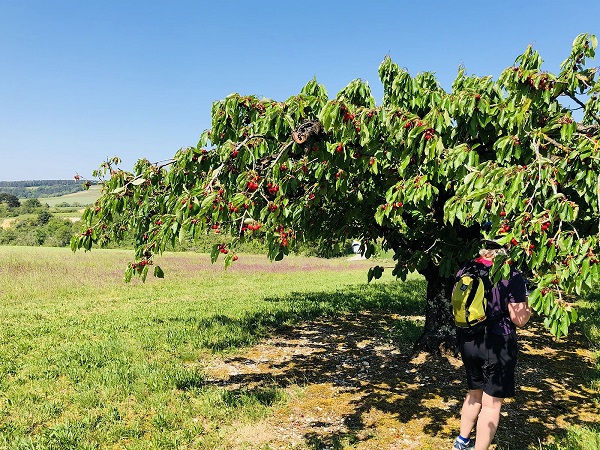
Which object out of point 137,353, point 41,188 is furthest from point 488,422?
point 41,188

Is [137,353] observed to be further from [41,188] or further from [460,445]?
[41,188]

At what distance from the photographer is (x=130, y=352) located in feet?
26.7

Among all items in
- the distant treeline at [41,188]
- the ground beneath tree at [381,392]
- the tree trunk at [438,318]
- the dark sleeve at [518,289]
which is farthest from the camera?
the distant treeline at [41,188]

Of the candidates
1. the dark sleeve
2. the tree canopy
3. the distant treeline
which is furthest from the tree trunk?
the distant treeline

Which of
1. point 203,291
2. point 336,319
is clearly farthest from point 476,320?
point 203,291

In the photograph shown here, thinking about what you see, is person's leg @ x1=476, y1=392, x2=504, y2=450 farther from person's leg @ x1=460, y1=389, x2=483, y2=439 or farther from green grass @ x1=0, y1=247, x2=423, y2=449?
green grass @ x1=0, y1=247, x2=423, y2=449

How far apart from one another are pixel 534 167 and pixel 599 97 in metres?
2.11

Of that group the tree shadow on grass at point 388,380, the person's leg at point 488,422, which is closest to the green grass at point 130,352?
the tree shadow on grass at point 388,380

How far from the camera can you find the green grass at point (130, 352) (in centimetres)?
509

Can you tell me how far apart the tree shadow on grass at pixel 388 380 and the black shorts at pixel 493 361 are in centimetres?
109

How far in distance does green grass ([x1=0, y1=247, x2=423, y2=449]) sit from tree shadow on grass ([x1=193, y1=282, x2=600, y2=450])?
0.60 m

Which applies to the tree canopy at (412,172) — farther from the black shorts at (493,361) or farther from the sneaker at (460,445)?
the sneaker at (460,445)

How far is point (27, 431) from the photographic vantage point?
16.5ft

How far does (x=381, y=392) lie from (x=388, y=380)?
56cm
